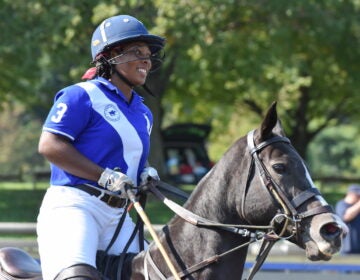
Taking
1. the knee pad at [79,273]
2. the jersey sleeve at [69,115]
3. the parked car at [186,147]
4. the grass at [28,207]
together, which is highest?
the jersey sleeve at [69,115]

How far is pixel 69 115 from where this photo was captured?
4.85m

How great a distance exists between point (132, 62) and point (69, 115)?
571 millimetres

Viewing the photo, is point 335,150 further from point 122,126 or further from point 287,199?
point 287,199

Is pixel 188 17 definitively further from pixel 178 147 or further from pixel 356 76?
pixel 178 147

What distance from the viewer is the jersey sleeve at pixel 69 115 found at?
4855 mm

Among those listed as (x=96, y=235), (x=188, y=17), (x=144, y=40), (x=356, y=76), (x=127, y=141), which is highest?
(x=144, y=40)

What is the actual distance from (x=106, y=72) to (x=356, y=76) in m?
18.4

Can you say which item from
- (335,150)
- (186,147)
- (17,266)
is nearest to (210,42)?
(186,147)

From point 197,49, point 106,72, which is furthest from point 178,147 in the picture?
point 106,72

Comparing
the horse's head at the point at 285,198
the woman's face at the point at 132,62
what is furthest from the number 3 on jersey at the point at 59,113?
the horse's head at the point at 285,198

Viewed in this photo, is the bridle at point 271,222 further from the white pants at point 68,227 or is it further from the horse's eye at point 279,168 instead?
the white pants at point 68,227

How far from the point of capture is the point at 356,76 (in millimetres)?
23078

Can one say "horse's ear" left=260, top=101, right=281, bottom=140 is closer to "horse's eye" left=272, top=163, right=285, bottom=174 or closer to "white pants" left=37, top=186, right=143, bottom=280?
"horse's eye" left=272, top=163, right=285, bottom=174

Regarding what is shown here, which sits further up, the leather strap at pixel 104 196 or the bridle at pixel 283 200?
the bridle at pixel 283 200
